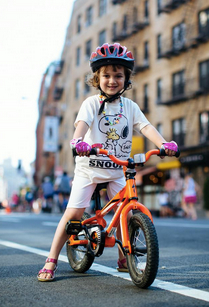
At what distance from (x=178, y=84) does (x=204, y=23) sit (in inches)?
164

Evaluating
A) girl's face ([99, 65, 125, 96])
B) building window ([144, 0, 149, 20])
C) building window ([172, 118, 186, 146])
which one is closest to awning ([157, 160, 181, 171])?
building window ([172, 118, 186, 146])

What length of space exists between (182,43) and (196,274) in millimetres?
28769

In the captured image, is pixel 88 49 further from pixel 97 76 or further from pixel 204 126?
pixel 97 76

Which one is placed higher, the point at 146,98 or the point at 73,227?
the point at 146,98

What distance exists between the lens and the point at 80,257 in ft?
15.2

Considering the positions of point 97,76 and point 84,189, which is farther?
point 97,76

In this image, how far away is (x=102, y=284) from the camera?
12.9 feet

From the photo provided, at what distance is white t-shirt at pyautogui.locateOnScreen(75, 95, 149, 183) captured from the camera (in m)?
4.17

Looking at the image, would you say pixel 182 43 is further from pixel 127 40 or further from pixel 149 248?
pixel 149 248

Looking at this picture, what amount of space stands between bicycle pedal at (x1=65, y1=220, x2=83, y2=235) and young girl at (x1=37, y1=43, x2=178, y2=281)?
5 centimetres

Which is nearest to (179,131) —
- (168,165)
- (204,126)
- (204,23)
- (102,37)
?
(168,165)

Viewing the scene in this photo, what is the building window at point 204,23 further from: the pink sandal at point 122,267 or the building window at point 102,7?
the pink sandal at point 122,267

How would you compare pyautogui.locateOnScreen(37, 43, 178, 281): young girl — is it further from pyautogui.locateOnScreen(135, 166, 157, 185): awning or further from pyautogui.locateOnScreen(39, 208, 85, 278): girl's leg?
pyautogui.locateOnScreen(135, 166, 157, 185): awning

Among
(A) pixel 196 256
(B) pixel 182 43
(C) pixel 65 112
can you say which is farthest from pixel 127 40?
(A) pixel 196 256
